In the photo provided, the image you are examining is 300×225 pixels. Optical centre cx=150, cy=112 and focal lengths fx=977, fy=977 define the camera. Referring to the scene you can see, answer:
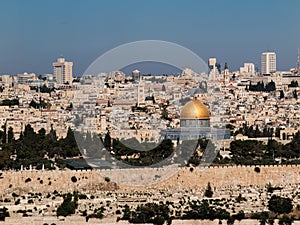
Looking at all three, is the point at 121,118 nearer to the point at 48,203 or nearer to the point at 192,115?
the point at 192,115

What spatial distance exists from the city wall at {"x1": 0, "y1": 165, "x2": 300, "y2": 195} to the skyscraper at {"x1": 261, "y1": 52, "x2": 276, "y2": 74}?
111 metres

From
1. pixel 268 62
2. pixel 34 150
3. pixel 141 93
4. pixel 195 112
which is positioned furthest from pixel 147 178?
pixel 268 62

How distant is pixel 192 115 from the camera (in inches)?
1745

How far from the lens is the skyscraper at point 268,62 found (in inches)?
5556

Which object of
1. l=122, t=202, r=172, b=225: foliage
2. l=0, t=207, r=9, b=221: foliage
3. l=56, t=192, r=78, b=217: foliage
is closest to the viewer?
l=122, t=202, r=172, b=225: foliage

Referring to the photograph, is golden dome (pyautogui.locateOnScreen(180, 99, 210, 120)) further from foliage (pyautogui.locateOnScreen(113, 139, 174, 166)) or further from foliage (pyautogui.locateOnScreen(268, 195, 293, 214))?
foliage (pyautogui.locateOnScreen(268, 195, 293, 214))

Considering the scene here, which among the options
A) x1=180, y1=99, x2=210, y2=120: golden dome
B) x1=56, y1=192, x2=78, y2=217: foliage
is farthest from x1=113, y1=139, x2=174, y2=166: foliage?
x1=56, y1=192, x2=78, y2=217: foliage

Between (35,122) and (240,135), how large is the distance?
1414cm

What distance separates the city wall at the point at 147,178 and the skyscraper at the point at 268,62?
364ft

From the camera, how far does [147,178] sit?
→ 3044 cm

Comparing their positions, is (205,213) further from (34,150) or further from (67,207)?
(34,150)

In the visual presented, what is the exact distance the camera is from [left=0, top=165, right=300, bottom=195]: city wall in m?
29.5

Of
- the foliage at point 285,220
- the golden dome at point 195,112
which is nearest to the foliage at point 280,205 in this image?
the foliage at point 285,220

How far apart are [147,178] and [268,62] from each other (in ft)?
370
